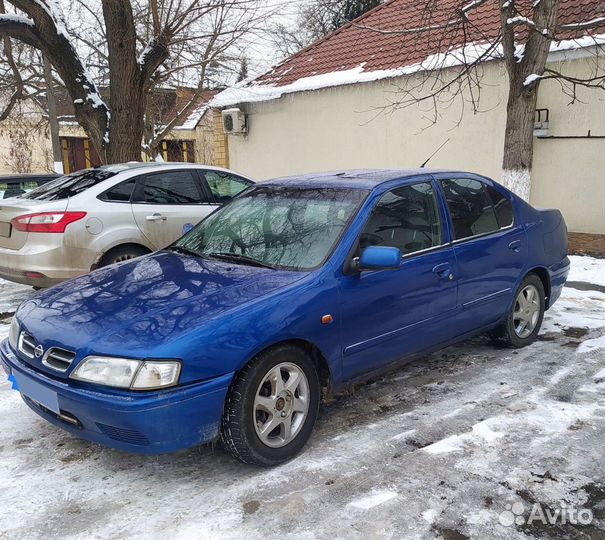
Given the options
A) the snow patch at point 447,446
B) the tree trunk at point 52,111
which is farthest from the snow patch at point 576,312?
the tree trunk at point 52,111

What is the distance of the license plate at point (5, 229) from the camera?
6.05 metres

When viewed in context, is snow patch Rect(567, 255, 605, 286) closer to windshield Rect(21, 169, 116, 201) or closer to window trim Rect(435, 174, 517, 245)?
window trim Rect(435, 174, 517, 245)

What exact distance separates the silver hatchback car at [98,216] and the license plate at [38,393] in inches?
112

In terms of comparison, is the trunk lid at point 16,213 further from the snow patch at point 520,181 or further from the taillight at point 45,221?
the snow patch at point 520,181

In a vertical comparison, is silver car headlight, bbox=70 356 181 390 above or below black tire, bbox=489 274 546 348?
above

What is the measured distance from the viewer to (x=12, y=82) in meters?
17.2

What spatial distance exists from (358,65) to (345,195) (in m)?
10.0

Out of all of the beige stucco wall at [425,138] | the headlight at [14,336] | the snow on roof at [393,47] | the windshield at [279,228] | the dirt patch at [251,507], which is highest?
the snow on roof at [393,47]

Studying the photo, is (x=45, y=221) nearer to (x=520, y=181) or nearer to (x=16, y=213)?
(x=16, y=213)

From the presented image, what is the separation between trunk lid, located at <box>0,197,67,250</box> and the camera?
19.4 feet

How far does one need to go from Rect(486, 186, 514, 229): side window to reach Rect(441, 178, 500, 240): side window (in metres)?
0.06

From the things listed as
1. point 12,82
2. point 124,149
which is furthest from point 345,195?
point 12,82

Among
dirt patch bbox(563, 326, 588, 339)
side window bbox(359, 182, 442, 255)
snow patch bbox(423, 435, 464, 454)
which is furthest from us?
dirt patch bbox(563, 326, 588, 339)

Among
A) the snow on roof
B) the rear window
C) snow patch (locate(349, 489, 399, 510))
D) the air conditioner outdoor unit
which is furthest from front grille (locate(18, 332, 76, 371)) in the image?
the air conditioner outdoor unit
